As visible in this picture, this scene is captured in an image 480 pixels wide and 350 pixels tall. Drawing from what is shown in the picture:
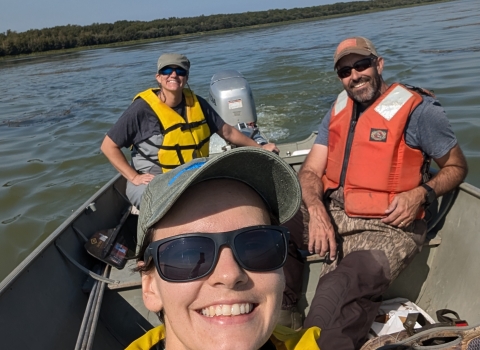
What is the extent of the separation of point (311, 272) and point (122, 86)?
44.5ft

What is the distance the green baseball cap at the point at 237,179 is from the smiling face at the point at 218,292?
47 millimetres

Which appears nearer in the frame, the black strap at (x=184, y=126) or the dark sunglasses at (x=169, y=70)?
the dark sunglasses at (x=169, y=70)

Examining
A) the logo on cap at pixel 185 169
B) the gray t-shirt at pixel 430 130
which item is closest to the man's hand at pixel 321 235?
the gray t-shirt at pixel 430 130

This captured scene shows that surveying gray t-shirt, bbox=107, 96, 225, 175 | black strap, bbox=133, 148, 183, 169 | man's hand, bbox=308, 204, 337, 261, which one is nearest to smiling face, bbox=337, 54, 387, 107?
man's hand, bbox=308, 204, 337, 261

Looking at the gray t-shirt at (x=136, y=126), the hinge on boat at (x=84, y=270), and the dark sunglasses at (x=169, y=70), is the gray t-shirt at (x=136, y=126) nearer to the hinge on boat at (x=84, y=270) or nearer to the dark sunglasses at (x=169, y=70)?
the dark sunglasses at (x=169, y=70)

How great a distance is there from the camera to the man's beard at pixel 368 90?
9.26 ft

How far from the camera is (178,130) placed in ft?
11.7

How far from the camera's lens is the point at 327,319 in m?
2.19

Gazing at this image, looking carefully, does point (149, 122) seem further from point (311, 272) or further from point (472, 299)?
point (472, 299)

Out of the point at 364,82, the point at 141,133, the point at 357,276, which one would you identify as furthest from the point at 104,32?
the point at 357,276

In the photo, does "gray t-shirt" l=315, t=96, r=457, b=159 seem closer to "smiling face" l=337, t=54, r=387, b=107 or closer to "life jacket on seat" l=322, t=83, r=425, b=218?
"life jacket on seat" l=322, t=83, r=425, b=218

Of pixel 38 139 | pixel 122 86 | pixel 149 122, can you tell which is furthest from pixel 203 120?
pixel 122 86

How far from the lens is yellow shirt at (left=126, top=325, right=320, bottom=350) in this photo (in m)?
1.24

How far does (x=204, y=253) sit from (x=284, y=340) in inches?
16.5
